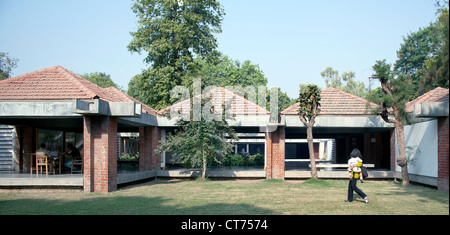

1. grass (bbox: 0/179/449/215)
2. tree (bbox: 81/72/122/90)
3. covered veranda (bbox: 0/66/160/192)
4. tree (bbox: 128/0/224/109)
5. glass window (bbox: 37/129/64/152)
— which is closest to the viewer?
grass (bbox: 0/179/449/215)

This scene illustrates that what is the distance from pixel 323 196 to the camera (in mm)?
12414

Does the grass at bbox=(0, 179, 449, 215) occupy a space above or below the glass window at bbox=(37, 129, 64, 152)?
below

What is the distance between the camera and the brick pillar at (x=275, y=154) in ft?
61.7

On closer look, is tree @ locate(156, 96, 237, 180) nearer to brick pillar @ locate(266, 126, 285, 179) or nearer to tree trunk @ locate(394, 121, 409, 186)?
brick pillar @ locate(266, 126, 285, 179)

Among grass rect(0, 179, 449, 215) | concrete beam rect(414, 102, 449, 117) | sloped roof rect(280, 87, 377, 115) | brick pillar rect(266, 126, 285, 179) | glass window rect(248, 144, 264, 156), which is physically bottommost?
glass window rect(248, 144, 264, 156)

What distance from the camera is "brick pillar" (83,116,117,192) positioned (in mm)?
13883

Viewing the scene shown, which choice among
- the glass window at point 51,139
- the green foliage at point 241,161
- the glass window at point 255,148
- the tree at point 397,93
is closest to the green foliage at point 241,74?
the glass window at point 255,148

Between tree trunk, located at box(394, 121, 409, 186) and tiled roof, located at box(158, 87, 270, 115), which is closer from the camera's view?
tree trunk, located at box(394, 121, 409, 186)

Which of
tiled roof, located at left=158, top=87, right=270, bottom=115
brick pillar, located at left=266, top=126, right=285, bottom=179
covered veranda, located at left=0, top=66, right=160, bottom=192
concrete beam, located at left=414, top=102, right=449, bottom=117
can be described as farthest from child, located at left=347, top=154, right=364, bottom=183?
tiled roof, located at left=158, top=87, right=270, bottom=115

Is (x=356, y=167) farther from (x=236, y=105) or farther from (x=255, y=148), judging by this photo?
(x=255, y=148)

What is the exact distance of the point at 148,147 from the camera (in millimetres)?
19312

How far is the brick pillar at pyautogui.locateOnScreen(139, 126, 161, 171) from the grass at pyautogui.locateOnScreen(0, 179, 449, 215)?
4.66 meters

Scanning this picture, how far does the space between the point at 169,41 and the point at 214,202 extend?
18.0 meters
